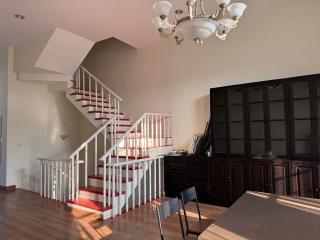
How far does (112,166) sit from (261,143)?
2.50 meters

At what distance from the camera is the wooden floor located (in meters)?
3.16

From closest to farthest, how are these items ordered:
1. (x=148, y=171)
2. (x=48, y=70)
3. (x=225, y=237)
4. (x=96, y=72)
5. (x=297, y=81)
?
(x=225, y=237), (x=297, y=81), (x=148, y=171), (x=48, y=70), (x=96, y=72)

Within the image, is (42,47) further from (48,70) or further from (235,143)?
(235,143)

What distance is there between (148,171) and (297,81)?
3.19 meters

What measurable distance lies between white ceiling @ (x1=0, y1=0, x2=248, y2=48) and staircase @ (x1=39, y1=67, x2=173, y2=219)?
163 centimetres

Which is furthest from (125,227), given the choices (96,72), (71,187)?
(96,72)

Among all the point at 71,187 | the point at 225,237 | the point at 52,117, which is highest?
the point at 52,117

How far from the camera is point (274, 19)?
429 cm

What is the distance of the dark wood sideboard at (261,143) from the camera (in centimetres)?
354

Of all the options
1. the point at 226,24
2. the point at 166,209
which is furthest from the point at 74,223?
the point at 226,24

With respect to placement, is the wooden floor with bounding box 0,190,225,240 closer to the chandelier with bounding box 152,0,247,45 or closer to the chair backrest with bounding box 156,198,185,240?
the chair backrest with bounding box 156,198,185,240

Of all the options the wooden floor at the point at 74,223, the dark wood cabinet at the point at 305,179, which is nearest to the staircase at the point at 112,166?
the wooden floor at the point at 74,223

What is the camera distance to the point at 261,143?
395 centimetres

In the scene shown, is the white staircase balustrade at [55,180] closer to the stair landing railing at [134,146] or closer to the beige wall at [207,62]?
the stair landing railing at [134,146]
